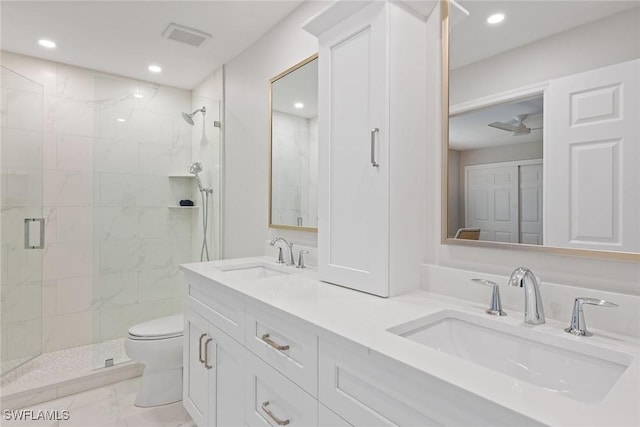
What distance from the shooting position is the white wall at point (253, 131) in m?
2.11

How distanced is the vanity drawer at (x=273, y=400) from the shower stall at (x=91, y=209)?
174 centimetres

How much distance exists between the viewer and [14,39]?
8.06 ft

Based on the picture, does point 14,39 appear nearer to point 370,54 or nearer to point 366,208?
point 370,54

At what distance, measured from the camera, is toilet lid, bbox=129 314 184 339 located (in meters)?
2.13

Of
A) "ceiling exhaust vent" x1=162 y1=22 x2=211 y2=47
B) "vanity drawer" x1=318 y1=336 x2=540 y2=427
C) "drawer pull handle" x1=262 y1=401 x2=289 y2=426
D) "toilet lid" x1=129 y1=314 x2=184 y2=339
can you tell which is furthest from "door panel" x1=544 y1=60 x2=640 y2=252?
"ceiling exhaust vent" x1=162 y1=22 x2=211 y2=47

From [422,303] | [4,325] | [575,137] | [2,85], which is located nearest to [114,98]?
[2,85]

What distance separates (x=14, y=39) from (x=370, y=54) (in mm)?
2664

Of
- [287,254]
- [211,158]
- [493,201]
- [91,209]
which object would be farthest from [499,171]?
[91,209]

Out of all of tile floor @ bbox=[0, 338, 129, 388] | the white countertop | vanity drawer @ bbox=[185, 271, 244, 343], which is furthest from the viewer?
tile floor @ bbox=[0, 338, 129, 388]

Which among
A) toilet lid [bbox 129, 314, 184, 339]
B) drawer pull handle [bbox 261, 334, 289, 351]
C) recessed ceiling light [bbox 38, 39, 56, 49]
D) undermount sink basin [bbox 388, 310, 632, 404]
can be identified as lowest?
toilet lid [bbox 129, 314, 184, 339]

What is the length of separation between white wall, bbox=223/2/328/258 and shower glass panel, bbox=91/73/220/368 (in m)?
0.20

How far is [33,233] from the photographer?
8.46 ft

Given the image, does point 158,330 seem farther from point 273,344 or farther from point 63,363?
point 273,344

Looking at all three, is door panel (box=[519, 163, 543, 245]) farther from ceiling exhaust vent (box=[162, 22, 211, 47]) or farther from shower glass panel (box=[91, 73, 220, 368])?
shower glass panel (box=[91, 73, 220, 368])
